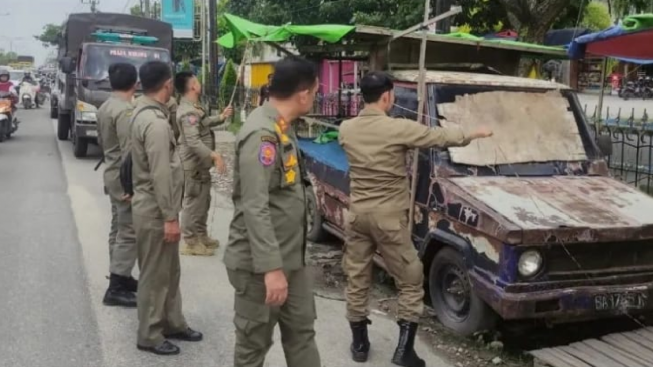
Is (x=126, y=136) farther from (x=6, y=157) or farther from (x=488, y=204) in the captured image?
(x=6, y=157)

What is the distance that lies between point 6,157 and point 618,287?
12167 mm

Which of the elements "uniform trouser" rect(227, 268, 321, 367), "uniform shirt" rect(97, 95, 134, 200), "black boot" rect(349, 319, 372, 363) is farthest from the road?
"uniform trouser" rect(227, 268, 321, 367)

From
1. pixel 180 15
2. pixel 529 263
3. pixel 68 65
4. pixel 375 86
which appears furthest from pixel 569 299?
pixel 180 15

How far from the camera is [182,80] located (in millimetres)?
6270

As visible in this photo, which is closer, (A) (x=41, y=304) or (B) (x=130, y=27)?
(A) (x=41, y=304)

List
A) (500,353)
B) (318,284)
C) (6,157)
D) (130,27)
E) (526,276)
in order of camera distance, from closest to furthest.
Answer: (526,276), (500,353), (318,284), (6,157), (130,27)

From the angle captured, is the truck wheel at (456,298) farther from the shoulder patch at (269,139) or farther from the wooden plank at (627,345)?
the shoulder patch at (269,139)

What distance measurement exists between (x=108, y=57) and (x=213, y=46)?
720 cm

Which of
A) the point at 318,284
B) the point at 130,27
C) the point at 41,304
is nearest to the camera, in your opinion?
the point at 41,304

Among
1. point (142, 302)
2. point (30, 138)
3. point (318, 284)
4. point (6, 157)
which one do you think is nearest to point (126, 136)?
point (142, 302)

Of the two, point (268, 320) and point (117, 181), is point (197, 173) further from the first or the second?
point (268, 320)

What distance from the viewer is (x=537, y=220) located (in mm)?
4156

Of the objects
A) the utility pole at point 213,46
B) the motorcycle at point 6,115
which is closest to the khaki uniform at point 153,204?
the motorcycle at point 6,115

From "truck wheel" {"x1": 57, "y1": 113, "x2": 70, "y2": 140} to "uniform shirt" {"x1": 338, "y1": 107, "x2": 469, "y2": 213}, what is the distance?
13.2 meters
